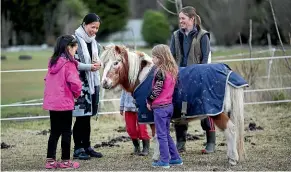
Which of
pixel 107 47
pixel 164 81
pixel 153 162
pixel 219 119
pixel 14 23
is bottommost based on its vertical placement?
pixel 153 162

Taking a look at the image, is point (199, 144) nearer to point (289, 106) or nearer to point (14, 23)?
point (289, 106)

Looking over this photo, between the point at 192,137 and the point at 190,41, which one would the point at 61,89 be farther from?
the point at 192,137

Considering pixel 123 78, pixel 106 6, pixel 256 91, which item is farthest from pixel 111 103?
pixel 106 6

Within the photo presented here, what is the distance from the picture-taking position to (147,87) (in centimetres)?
560

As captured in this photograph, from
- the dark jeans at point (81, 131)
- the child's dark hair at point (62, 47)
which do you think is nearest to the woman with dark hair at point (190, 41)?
the dark jeans at point (81, 131)

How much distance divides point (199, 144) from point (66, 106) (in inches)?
89.1

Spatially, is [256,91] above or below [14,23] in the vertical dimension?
below

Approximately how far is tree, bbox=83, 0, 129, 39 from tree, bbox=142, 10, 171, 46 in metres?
5.00

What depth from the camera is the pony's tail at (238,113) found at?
563cm

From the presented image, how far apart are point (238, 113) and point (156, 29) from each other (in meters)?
31.3

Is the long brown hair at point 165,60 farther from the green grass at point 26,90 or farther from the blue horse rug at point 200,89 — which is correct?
the green grass at point 26,90

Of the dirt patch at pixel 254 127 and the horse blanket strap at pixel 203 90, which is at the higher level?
the horse blanket strap at pixel 203 90

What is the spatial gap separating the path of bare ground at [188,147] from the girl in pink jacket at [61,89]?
382mm

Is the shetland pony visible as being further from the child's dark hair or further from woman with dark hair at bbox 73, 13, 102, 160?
the child's dark hair
